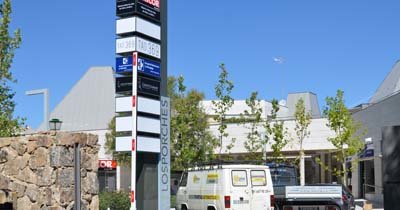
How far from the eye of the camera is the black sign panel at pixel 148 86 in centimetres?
1165

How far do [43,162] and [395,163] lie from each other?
→ 831 centimetres

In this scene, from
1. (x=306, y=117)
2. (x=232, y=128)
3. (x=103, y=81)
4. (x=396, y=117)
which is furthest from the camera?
(x=103, y=81)

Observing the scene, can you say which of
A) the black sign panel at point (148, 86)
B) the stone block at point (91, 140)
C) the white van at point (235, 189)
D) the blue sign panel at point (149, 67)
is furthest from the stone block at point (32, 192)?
the white van at point (235, 189)

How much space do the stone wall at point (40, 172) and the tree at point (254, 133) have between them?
28828mm

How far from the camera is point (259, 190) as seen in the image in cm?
1992

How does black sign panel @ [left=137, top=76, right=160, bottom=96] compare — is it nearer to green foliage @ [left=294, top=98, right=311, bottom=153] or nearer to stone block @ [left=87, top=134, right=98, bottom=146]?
stone block @ [left=87, top=134, right=98, bottom=146]

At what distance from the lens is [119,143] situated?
11289 millimetres

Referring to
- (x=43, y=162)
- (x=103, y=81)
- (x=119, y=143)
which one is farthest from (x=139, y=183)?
(x=103, y=81)

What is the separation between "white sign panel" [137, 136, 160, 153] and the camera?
37.5 feet

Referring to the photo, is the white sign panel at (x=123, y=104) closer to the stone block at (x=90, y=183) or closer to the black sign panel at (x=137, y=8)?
the stone block at (x=90, y=183)

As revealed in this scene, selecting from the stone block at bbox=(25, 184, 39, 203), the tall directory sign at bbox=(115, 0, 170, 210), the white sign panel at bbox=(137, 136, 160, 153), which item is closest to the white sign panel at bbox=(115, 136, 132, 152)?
the tall directory sign at bbox=(115, 0, 170, 210)

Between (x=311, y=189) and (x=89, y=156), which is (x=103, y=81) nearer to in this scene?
(x=311, y=189)

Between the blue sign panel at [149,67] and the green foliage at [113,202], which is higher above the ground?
the blue sign panel at [149,67]

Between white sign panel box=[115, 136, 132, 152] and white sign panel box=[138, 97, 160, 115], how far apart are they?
60cm
